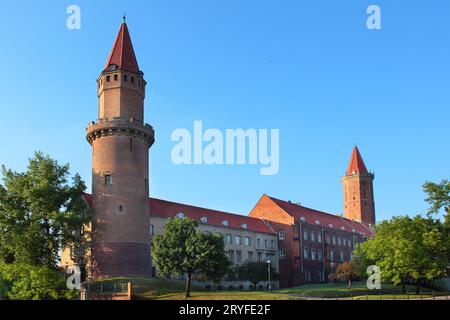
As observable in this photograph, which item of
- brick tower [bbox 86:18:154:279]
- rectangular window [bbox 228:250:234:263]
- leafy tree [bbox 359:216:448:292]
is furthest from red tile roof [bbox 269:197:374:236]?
brick tower [bbox 86:18:154:279]

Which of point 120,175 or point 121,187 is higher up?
point 120,175

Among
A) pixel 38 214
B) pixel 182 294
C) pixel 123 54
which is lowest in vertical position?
pixel 182 294

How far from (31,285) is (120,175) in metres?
20.7

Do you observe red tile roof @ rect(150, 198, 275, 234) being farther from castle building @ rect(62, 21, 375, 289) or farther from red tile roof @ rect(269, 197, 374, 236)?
red tile roof @ rect(269, 197, 374, 236)

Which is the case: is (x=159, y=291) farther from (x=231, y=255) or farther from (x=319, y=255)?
(x=319, y=255)

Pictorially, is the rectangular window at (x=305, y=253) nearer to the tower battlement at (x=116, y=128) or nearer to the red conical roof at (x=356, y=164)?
the red conical roof at (x=356, y=164)

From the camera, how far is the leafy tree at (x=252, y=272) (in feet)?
255

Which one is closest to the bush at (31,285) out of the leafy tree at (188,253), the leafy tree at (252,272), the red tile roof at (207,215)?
the leafy tree at (188,253)

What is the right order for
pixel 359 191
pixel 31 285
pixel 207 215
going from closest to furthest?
pixel 31 285
pixel 207 215
pixel 359 191

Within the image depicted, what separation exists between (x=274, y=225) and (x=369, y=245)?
29.9 meters

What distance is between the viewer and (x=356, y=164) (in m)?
131

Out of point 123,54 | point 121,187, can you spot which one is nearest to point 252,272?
point 121,187

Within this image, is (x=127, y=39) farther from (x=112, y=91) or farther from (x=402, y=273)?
(x=402, y=273)
